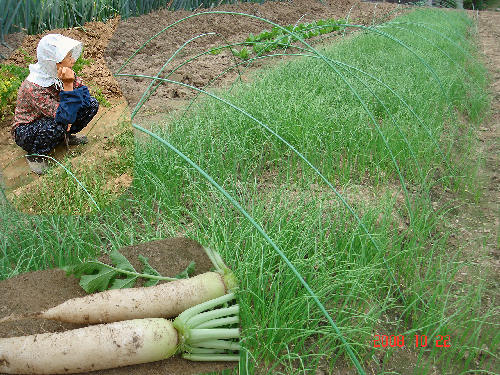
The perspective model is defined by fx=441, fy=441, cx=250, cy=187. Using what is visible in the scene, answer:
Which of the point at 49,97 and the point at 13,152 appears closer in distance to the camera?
the point at 49,97

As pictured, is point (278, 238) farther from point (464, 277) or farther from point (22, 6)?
point (22, 6)

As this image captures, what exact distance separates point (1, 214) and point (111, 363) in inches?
38.7

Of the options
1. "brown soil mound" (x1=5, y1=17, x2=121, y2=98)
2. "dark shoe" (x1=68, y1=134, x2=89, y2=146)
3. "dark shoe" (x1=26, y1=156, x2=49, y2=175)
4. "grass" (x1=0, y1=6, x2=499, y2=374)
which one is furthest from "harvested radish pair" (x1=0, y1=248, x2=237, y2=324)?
"brown soil mound" (x1=5, y1=17, x2=121, y2=98)

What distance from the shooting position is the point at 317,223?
192 cm

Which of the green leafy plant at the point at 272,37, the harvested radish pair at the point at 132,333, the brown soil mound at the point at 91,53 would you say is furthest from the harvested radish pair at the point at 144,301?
the green leafy plant at the point at 272,37

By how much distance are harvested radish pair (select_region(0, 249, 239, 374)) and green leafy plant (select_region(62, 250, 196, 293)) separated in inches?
2.0

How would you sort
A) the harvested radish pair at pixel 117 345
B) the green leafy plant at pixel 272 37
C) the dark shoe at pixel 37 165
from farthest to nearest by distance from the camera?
the green leafy plant at pixel 272 37, the dark shoe at pixel 37 165, the harvested radish pair at pixel 117 345

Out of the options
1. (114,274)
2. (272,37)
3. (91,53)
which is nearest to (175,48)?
(272,37)

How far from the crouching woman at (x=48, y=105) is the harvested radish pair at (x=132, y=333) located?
1.17 metres

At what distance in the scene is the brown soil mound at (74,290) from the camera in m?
1.17

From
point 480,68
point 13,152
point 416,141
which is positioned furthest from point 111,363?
point 480,68

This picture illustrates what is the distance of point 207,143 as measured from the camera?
8.47 ft

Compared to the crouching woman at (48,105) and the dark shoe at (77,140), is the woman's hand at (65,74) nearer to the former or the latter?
the crouching woman at (48,105)

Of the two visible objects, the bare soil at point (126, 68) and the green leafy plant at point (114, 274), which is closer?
the green leafy plant at point (114, 274)
